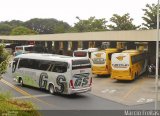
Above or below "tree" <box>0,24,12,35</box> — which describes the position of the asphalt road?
below

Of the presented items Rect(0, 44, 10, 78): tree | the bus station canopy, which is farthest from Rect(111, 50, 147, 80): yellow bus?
Rect(0, 44, 10, 78): tree

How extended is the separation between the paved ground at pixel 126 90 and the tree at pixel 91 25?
162 feet

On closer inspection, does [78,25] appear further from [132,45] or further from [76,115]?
[76,115]

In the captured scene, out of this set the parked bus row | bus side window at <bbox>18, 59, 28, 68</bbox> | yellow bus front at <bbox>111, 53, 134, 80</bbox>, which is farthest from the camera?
the parked bus row

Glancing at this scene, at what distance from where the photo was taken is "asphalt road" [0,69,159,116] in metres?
22.0

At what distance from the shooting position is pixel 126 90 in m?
29.2

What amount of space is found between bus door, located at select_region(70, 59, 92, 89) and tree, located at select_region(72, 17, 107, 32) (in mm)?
57694

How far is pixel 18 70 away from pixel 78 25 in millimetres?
64771

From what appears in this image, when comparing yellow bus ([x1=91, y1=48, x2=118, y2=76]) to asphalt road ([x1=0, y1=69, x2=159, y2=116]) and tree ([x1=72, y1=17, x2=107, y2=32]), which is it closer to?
asphalt road ([x1=0, y1=69, x2=159, y2=116])

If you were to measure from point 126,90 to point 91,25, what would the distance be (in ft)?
201

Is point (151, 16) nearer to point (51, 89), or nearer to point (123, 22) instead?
point (123, 22)

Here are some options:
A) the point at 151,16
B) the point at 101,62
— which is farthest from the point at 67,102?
the point at 151,16

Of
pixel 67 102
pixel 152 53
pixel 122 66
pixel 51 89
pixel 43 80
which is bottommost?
pixel 67 102

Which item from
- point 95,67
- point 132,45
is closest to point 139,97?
point 95,67
